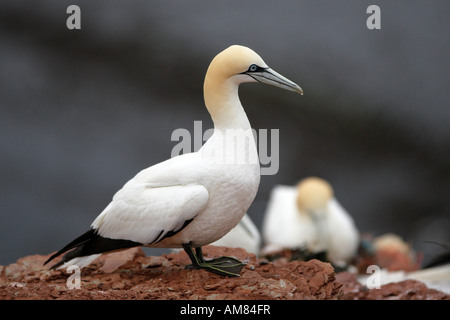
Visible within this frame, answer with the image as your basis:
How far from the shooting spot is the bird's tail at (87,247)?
2.83 m

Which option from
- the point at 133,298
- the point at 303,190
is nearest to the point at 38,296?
the point at 133,298

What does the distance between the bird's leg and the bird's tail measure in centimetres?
23

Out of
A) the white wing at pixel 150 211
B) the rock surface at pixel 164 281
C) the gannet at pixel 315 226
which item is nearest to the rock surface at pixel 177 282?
the rock surface at pixel 164 281

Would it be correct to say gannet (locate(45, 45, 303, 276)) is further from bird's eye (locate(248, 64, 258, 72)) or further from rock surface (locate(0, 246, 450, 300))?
rock surface (locate(0, 246, 450, 300))

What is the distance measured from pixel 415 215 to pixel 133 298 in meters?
5.00

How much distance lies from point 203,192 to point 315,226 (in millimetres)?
2594

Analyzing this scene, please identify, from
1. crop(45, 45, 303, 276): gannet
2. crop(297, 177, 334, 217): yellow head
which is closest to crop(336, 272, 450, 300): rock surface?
crop(45, 45, 303, 276): gannet

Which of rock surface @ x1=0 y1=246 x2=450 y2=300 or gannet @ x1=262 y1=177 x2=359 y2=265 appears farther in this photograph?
gannet @ x1=262 y1=177 x2=359 y2=265

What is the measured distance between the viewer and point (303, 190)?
524 cm

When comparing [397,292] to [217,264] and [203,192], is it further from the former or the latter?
[203,192]

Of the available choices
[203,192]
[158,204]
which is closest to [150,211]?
[158,204]

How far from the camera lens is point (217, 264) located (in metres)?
2.93

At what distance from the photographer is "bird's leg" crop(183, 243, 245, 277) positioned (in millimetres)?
2837
